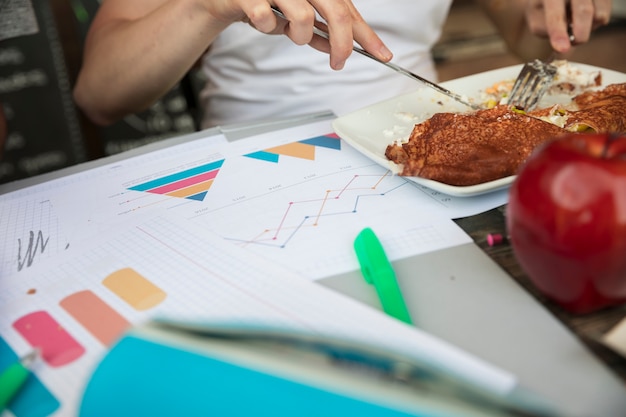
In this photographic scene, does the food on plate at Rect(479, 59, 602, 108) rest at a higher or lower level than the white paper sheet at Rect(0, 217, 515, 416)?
higher

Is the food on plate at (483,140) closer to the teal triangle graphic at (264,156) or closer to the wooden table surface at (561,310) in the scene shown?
the wooden table surface at (561,310)

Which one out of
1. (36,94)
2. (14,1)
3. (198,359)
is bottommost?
(36,94)

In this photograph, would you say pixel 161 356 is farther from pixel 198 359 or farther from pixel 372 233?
pixel 372 233

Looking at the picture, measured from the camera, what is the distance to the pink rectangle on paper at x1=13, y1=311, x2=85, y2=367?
48 cm

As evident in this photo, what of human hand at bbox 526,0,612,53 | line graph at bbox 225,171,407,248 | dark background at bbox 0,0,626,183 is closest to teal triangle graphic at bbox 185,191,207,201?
line graph at bbox 225,171,407,248

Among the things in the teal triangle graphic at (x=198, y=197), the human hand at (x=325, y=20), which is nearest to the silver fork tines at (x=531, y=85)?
the human hand at (x=325, y=20)

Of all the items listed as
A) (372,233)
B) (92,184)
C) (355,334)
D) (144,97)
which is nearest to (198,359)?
(355,334)

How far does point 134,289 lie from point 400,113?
0.49 meters

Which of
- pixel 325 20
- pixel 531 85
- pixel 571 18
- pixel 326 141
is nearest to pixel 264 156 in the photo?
pixel 326 141

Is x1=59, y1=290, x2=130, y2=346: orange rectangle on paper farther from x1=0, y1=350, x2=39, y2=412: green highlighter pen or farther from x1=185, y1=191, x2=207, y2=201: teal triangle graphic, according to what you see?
x1=185, y1=191, x2=207, y2=201: teal triangle graphic

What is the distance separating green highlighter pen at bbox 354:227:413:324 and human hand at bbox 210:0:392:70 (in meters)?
0.29

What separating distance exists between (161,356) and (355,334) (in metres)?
0.16

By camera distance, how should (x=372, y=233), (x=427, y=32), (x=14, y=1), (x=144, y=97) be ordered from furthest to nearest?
(x=14, y=1), (x=427, y=32), (x=144, y=97), (x=372, y=233)

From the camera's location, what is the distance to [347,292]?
1.73ft
